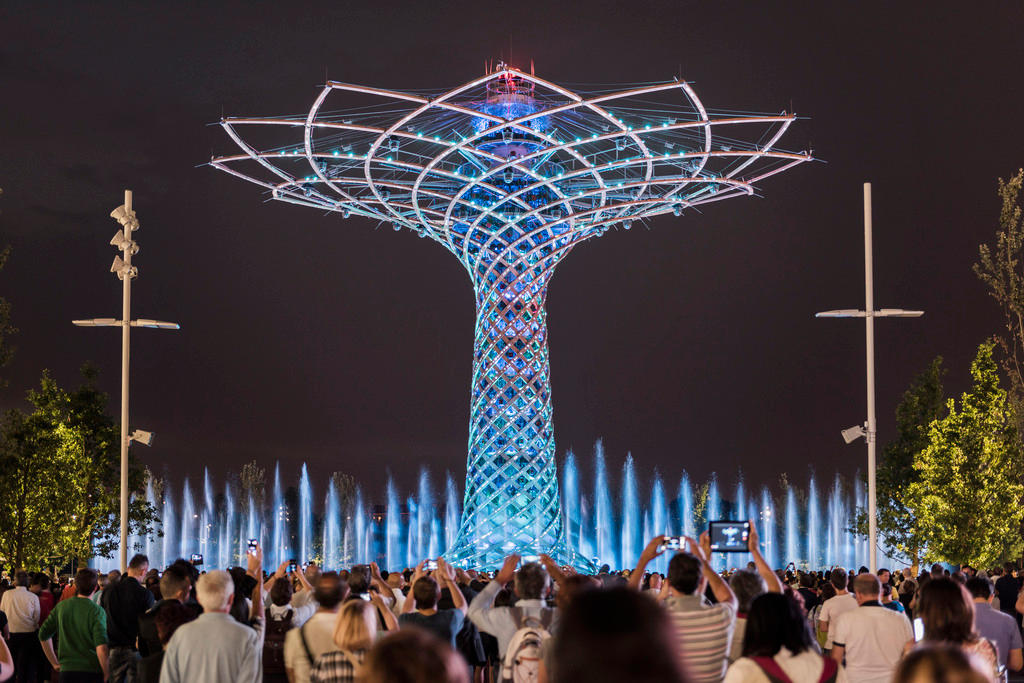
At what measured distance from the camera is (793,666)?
5.63 metres

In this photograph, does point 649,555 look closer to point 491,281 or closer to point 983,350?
point 491,281

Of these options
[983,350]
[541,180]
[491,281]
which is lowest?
[983,350]

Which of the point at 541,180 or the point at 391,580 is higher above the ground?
the point at 541,180

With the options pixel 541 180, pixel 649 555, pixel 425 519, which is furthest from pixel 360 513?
pixel 649 555

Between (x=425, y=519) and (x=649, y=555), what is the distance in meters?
41.2

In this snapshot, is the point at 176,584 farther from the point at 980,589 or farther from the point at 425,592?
the point at 980,589

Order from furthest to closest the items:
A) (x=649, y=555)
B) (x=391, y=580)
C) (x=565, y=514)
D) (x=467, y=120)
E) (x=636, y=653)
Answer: (x=565, y=514) → (x=467, y=120) → (x=391, y=580) → (x=649, y=555) → (x=636, y=653)

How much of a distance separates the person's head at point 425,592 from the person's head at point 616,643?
5942 mm

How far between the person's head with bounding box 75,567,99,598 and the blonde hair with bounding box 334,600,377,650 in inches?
203

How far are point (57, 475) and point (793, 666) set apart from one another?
29.5 meters

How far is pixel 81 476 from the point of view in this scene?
108 feet

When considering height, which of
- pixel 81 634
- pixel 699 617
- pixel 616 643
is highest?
pixel 616 643

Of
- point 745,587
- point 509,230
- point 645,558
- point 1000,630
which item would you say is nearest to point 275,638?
point 645,558

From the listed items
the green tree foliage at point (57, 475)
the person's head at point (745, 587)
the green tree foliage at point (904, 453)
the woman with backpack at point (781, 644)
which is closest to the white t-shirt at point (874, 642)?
the person's head at point (745, 587)
